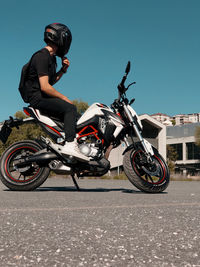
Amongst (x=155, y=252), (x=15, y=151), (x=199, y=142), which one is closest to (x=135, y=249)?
(x=155, y=252)

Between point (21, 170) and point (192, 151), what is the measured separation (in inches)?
2591

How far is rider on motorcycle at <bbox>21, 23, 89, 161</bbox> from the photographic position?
4.75m

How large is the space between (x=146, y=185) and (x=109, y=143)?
0.83 metres

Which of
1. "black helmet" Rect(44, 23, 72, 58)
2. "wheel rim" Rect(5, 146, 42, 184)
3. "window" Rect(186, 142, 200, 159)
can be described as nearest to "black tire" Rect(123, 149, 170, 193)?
"wheel rim" Rect(5, 146, 42, 184)

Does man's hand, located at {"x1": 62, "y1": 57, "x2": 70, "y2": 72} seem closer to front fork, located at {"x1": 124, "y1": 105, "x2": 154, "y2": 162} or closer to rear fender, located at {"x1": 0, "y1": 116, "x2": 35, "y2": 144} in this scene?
A: rear fender, located at {"x1": 0, "y1": 116, "x2": 35, "y2": 144}

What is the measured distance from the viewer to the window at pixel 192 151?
66.9 m

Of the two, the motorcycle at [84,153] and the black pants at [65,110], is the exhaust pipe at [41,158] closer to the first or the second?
the motorcycle at [84,153]

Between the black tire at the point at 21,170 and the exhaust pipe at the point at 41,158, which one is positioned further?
the black tire at the point at 21,170

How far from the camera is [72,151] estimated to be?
4.74 metres

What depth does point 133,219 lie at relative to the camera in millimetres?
2361

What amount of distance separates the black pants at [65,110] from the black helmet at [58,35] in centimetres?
88

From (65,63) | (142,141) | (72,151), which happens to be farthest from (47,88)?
(142,141)

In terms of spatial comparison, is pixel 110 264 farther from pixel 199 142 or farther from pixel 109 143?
pixel 199 142

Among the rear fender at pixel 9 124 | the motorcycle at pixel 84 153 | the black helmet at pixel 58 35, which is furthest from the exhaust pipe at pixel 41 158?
the black helmet at pixel 58 35
